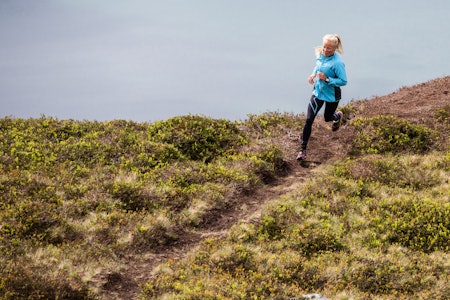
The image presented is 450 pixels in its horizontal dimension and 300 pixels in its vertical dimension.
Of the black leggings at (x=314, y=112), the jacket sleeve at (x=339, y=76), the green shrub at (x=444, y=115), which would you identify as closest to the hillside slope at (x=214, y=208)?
the green shrub at (x=444, y=115)

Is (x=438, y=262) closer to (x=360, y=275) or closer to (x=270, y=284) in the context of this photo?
(x=360, y=275)

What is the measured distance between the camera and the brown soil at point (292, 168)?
11141 mm

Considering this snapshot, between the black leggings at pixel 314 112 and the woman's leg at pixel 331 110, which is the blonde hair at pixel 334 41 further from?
the woman's leg at pixel 331 110

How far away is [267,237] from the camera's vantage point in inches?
502

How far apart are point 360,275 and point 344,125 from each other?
1195 cm

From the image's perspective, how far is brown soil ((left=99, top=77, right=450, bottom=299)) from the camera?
439 inches

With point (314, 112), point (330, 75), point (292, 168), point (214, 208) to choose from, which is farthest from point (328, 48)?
point (214, 208)

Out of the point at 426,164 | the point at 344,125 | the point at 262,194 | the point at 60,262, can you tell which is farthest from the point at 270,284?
the point at 344,125

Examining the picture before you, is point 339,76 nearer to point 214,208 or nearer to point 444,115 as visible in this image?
point 214,208

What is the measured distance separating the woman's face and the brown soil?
416 centimetres

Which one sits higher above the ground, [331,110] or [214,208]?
[331,110]

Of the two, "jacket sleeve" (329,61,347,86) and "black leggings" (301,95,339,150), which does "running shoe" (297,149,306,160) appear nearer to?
"black leggings" (301,95,339,150)

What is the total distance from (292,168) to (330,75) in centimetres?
369

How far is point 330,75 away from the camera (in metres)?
17.6
